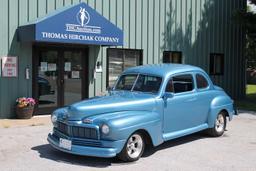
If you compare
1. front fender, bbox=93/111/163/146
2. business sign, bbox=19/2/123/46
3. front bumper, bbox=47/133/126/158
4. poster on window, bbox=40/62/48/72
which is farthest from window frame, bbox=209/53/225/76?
front bumper, bbox=47/133/126/158

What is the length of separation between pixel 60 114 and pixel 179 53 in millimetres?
11129

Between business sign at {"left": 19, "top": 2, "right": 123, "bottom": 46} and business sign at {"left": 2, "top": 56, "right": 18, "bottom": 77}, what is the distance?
0.79 meters

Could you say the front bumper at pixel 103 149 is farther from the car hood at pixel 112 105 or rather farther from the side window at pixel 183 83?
the side window at pixel 183 83

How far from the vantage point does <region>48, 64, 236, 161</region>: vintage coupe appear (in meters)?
7.59

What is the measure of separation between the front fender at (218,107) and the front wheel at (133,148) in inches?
101

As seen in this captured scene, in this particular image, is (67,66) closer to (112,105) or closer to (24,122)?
(24,122)

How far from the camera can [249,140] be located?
10.3 meters

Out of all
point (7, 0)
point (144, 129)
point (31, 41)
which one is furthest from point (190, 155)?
point (7, 0)

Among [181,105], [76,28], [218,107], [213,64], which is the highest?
[76,28]

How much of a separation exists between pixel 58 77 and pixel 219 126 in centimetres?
597

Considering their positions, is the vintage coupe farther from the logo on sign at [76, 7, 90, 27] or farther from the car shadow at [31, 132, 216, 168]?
the logo on sign at [76, 7, 90, 27]

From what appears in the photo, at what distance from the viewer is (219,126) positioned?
1058cm

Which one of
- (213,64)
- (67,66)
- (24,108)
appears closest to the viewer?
(24,108)

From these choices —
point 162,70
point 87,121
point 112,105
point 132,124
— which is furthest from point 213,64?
point 87,121
